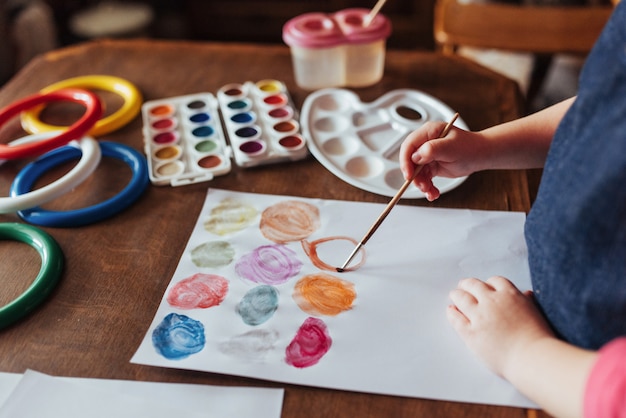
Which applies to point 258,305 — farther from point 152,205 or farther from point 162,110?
point 162,110

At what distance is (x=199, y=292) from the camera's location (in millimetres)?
594

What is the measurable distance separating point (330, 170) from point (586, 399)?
41 centimetres

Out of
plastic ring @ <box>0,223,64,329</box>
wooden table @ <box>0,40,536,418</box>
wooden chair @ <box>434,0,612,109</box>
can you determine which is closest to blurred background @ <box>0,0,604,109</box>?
wooden chair @ <box>434,0,612,109</box>

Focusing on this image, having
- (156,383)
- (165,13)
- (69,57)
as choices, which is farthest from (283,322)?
(165,13)

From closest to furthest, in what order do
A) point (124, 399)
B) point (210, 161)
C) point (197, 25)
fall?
1. point (124, 399)
2. point (210, 161)
3. point (197, 25)

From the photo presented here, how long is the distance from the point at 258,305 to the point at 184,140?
1.07ft

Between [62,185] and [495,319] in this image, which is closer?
[495,319]

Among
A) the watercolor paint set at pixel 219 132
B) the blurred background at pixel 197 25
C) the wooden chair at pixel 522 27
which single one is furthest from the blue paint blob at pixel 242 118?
the blurred background at pixel 197 25

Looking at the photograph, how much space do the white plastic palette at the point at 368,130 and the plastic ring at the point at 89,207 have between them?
0.23m

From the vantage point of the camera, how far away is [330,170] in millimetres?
745

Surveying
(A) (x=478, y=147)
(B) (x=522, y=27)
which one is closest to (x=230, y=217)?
(A) (x=478, y=147)

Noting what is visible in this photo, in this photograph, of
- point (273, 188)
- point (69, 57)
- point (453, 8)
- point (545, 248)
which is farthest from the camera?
point (453, 8)

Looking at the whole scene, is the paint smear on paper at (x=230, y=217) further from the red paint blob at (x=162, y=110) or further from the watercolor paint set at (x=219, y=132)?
the red paint blob at (x=162, y=110)

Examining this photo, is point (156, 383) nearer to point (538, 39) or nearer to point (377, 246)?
point (377, 246)
